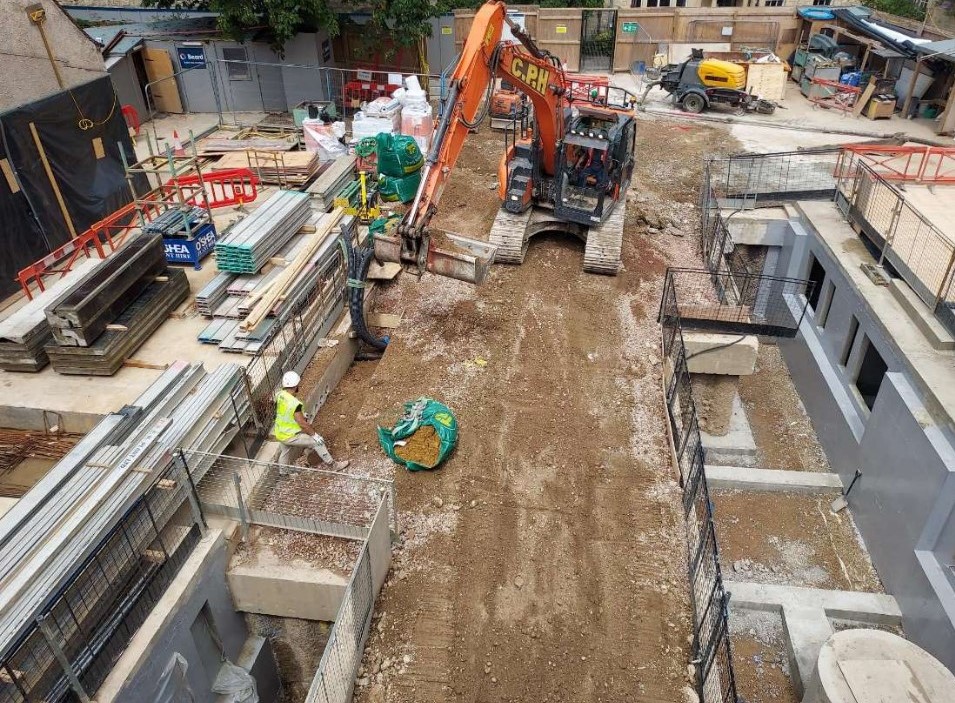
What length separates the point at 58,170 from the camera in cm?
1494

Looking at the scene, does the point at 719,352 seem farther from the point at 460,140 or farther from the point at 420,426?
the point at 460,140

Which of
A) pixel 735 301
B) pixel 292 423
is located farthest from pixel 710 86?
pixel 292 423

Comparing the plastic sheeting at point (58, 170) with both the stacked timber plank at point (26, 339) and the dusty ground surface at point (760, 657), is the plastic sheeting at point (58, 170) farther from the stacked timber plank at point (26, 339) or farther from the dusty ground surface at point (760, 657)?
the dusty ground surface at point (760, 657)

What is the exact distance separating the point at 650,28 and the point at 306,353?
80.5 feet

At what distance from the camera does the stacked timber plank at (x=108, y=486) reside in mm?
7266

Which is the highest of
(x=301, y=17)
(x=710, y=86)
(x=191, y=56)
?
(x=301, y=17)

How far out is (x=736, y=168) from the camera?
65.7 ft

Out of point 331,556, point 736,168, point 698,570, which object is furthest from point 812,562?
point 736,168

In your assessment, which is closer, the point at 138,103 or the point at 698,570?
the point at 698,570

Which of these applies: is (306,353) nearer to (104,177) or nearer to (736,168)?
(104,177)

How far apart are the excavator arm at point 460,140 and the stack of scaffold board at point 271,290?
1.75 m

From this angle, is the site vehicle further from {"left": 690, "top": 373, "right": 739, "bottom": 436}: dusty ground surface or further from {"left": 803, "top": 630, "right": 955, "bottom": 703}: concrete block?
{"left": 803, "top": 630, "right": 955, "bottom": 703}: concrete block

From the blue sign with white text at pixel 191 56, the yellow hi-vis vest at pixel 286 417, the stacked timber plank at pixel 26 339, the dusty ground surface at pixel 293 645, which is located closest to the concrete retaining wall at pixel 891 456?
the dusty ground surface at pixel 293 645

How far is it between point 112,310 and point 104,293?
459 mm
